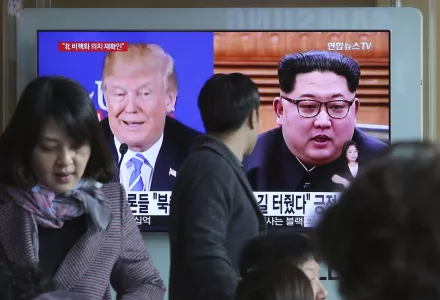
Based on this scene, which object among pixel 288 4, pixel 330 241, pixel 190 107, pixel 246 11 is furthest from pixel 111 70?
pixel 330 241

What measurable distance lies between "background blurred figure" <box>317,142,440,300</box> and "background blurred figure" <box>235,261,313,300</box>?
0.53 meters

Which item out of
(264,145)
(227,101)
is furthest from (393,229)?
(264,145)

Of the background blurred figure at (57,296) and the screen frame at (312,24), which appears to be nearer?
the background blurred figure at (57,296)

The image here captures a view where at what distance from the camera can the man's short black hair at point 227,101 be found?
1.55m

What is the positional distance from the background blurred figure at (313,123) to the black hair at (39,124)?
2.89 feet

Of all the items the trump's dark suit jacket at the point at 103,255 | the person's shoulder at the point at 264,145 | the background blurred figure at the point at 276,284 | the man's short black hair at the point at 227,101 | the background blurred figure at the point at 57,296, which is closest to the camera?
the background blurred figure at the point at 57,296

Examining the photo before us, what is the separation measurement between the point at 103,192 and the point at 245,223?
336 mm

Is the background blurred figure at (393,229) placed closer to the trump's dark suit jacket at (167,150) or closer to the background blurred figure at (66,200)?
the background blurred figure at (66,200)

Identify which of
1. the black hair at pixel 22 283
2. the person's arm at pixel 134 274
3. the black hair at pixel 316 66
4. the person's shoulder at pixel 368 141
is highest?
the black hair at pixel 316 66

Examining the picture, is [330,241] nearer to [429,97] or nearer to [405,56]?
[405,56]

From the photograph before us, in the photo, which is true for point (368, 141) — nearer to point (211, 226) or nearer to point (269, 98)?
point (269, 98)

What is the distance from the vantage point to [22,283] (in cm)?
74

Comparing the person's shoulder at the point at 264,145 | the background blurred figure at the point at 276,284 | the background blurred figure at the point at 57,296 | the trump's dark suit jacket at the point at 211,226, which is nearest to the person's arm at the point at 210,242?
the trump's dark suit jacket at the point at 211,226

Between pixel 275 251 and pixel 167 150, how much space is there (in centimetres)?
86
